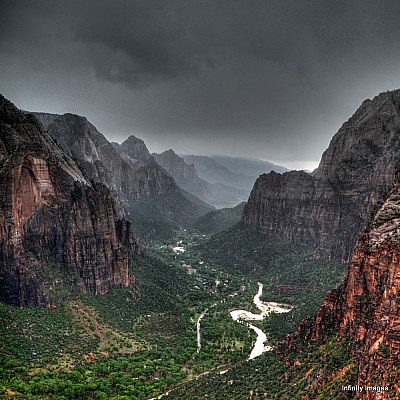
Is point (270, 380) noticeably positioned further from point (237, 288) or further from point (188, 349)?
point (237, 288)

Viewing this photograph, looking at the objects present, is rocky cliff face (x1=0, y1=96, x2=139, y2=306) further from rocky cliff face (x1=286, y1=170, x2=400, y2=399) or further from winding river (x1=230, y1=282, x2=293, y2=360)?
rocky cliff face (x1=286, y1=170, x2=400, y2=399)

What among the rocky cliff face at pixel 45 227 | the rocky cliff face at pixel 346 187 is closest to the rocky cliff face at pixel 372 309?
the rocky cliff face at pixel 45 227

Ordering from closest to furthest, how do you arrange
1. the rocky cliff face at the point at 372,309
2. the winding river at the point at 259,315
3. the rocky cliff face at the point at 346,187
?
the rocky cliff face at the point at 372,309
the winding river at the point at 259,315
the rocky cliff face at the point at 346,187

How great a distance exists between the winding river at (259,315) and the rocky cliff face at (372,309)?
26497mm

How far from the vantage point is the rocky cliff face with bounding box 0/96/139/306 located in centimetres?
8900

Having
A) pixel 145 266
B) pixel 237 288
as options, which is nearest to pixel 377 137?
pixel 237 288

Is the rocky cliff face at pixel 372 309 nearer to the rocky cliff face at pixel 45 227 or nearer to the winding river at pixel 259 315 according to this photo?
the winding river at pixel 259 315

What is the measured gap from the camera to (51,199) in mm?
102125

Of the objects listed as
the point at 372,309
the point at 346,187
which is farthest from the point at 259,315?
the point at 346,187

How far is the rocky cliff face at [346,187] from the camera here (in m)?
152

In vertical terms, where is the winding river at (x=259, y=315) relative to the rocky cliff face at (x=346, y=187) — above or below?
below

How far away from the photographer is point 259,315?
12325 cm

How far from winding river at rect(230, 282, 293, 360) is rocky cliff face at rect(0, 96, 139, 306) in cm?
3853

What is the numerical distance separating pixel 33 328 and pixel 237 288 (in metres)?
89.2
